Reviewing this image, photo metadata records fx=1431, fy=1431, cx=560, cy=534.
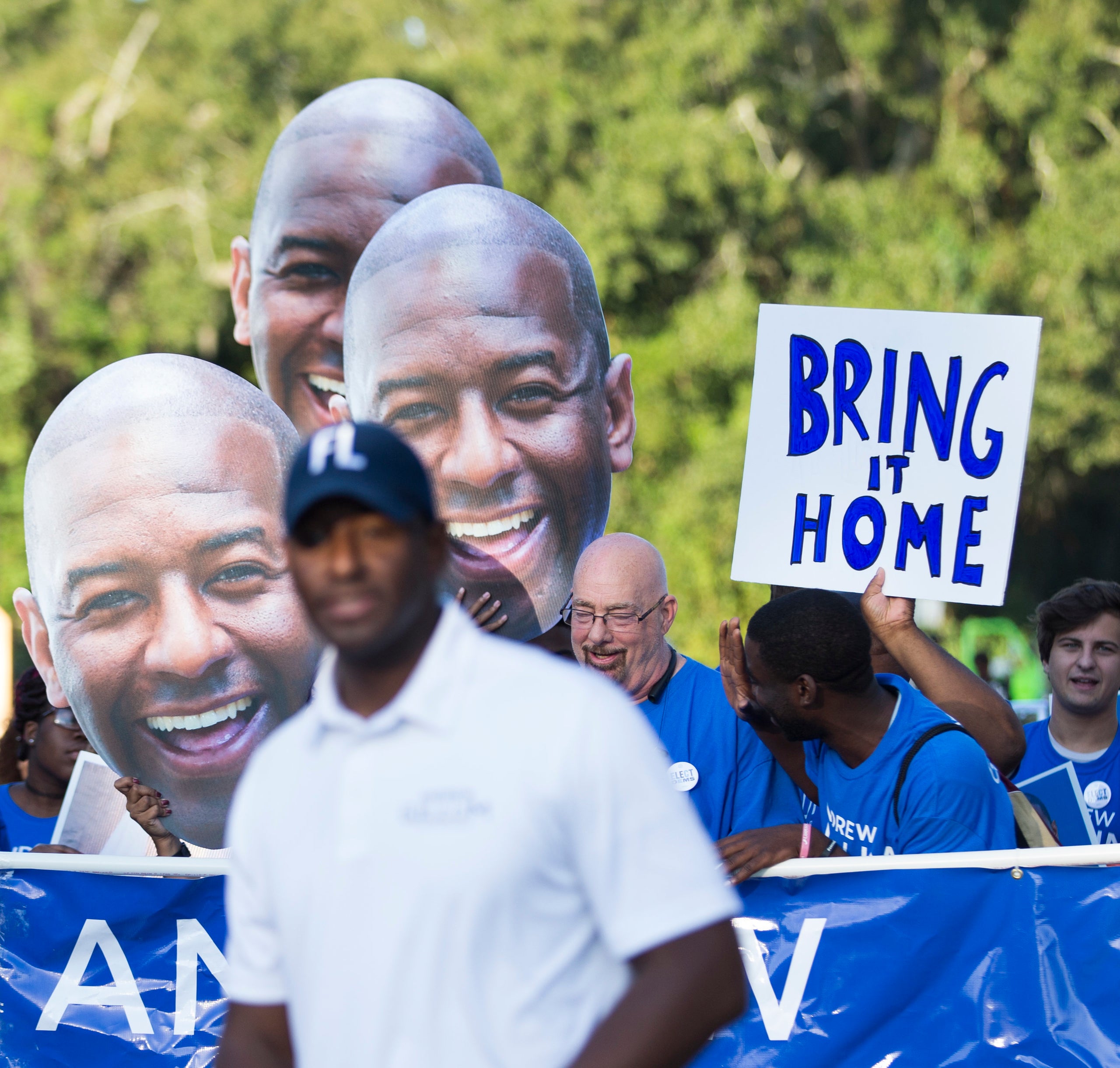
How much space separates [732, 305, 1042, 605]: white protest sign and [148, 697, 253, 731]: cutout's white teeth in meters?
1.50

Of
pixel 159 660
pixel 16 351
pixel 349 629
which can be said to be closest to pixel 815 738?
pixel 159 660

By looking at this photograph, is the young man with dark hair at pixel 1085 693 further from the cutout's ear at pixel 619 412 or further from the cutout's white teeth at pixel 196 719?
the cutout's white teeth at pixel 196 719

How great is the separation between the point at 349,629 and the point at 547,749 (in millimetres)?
270

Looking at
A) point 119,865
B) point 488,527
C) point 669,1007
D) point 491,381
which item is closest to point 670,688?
point 488,527

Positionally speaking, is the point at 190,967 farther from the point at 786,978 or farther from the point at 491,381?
the point at 491,381

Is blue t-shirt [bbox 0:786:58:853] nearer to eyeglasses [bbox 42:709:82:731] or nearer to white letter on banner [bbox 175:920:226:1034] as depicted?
eyeglasses [bbox 42:709:82:731]

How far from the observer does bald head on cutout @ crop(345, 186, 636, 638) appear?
4.23 metres

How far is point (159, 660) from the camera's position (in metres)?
4.04

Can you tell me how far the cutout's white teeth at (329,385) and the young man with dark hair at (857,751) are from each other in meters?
1.99

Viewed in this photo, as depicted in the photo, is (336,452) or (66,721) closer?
(336,452)

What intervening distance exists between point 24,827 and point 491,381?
2.00m

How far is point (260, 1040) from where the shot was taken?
1.82 m

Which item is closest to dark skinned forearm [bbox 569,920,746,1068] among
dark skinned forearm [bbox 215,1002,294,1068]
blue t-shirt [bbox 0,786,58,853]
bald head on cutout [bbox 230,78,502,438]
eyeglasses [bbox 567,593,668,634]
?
dark skinned forearm [bbox 215,1002,294,1068]

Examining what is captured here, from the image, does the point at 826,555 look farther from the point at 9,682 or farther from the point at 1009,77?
the point at 1009,77
